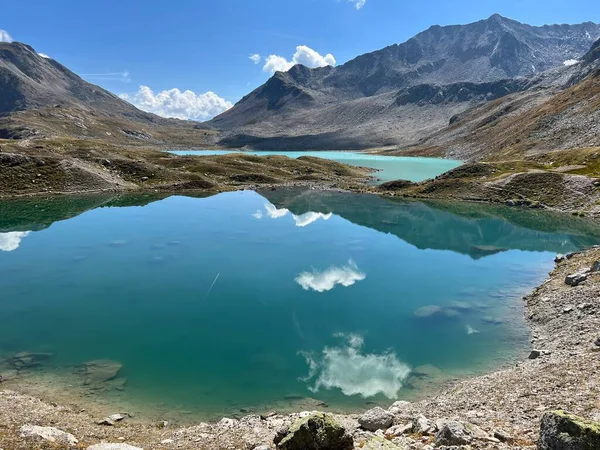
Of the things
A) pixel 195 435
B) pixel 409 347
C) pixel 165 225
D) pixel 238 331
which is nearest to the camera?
pixel 195 435

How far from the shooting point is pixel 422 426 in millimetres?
17281

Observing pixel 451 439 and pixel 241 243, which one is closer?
pixel 451 439

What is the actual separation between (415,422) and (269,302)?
2529 centimetres

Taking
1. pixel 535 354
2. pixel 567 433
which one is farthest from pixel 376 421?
pixel 535 354

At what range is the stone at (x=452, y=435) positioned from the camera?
1493 cm

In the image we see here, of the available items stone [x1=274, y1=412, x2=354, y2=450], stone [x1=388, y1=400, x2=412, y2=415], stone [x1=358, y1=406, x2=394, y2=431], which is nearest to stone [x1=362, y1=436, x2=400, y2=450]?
stone [x1=274, y1=412, x2=354, y2=450]

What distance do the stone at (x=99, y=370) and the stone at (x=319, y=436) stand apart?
16835 mm

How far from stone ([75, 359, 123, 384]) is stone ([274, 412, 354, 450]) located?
16.8 metres

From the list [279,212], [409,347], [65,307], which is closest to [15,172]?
Answer: [279,212]

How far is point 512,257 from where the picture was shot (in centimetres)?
6047

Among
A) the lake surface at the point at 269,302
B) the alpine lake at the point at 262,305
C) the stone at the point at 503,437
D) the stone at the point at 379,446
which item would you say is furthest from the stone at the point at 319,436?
the lake surface at the point at 269,302

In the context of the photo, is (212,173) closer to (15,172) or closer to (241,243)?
(15,172)

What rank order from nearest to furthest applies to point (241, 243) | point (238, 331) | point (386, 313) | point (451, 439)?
point (451, 439), point (238, 331), point (386, 313), point (241, 243)

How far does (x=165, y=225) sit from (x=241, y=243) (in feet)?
65.8
